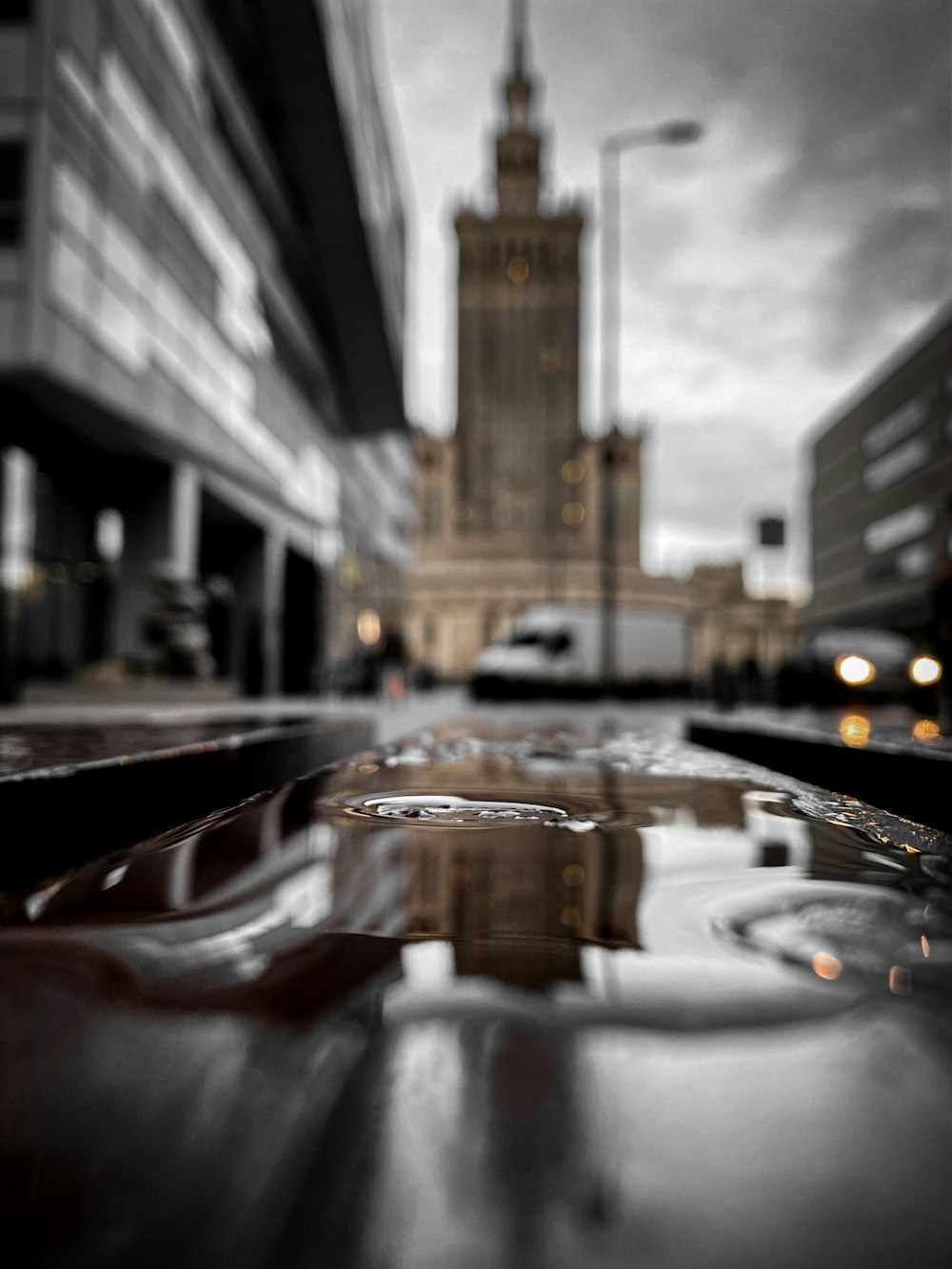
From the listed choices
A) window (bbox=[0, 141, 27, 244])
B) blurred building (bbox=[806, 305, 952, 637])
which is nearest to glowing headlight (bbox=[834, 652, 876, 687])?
window (bbox=[0, 141, 27, 244])

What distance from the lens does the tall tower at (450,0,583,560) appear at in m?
109

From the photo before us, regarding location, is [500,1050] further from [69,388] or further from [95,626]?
[95,626]

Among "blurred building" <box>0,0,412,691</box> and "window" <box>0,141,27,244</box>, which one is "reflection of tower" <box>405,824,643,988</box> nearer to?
"blurred building" <box>0,0,412,691</box>

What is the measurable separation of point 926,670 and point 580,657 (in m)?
19.6

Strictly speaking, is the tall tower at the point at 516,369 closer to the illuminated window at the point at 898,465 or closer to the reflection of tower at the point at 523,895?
the illuminated window at the point at 898,465

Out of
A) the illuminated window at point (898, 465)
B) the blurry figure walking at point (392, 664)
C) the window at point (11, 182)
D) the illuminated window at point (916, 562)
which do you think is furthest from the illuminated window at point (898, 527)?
the window at point (11, 182)

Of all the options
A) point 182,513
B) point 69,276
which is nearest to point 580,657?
point 182,513

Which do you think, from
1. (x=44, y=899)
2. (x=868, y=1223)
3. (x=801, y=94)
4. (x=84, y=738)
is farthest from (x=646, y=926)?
(x=801, y=94)

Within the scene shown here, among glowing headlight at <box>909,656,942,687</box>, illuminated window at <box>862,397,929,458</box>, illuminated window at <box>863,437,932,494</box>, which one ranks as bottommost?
glowing headlight at <box>909,656,942,687</box>

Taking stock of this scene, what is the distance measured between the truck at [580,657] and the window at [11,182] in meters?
14.5

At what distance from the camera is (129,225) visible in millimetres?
16812

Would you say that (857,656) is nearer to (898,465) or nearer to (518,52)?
(898,465)

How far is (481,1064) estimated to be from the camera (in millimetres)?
641

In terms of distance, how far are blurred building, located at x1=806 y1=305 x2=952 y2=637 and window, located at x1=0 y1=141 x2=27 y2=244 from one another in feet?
153
